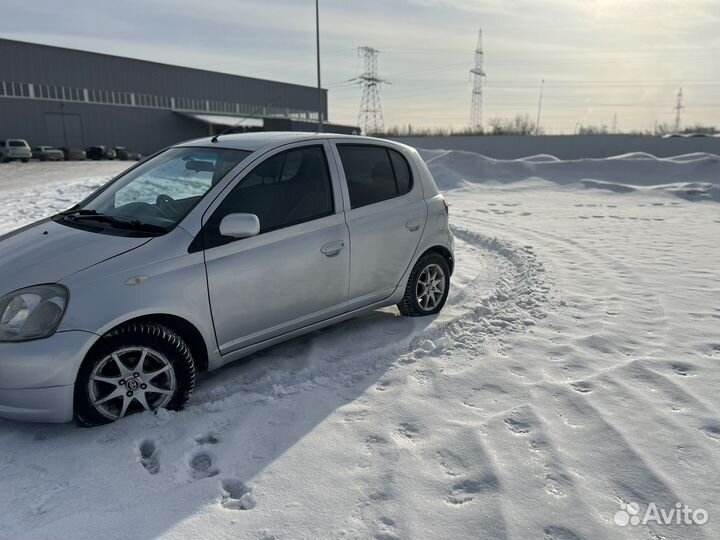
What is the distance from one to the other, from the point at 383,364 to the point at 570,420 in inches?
56.8

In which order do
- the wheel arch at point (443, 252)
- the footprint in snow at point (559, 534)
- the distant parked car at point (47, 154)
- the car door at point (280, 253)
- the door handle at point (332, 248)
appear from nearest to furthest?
the footprint in snow at point (559, 534), the car door at point (280, 253), the door handle at point (332, 248), the wheel arch at point (443, 252), the distant parked car at point (47, 154)

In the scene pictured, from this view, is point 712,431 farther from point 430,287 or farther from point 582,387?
point 430,287

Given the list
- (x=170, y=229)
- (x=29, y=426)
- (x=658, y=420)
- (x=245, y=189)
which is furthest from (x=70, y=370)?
(x=658, y=420)

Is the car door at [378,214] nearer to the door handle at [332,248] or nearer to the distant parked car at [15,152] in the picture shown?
the door handle at [332,248]

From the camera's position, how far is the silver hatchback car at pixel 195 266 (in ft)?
9.80

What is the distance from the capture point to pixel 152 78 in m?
51.6

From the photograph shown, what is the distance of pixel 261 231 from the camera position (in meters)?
3.73

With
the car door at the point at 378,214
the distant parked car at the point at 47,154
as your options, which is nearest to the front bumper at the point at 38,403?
the car door at the point at 378,214

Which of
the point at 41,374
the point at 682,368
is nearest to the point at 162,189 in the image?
the point at 41,374

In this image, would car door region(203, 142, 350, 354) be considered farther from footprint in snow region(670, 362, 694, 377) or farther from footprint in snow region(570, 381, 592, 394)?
footprint in snow region(670, 362, 694, 377)

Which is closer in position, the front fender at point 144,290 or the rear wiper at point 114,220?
the front fender at point 144,290

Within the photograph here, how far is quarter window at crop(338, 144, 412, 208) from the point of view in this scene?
4461 millimetres

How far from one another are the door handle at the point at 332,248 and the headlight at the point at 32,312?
1.78 m

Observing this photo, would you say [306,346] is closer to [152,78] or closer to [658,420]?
[658,420]
